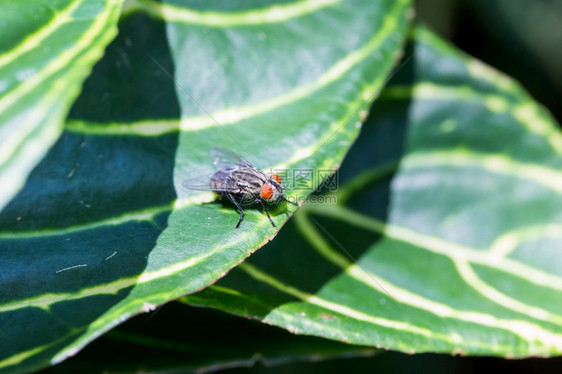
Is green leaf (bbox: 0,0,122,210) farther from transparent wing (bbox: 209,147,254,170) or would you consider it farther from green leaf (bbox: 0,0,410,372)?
transparent wing (bbox: 209,147,254,170)

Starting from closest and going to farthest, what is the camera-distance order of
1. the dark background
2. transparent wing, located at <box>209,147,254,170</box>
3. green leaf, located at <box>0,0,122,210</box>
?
green leaf, located at <box>0,0,122,210</box> → transparent wing, located at <box>209,147,254,170</box> → the dark background

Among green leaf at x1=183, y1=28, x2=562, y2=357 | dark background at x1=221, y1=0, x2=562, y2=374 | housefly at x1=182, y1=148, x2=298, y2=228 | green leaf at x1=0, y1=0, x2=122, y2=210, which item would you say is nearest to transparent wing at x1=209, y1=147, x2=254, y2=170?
housefly at x1=182, y1=148, x2=298, y2=228

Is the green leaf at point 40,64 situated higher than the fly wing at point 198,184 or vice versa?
the green leaf at point 40,64

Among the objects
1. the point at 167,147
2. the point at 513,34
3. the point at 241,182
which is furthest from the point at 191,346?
the point at 513,34

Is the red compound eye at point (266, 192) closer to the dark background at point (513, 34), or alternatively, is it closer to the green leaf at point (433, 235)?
the green leaf at point (433, 235)

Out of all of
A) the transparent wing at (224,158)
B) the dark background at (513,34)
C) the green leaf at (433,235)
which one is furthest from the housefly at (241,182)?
the dark background at (513,34)

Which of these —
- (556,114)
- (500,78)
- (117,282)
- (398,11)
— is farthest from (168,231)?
(556,114)
